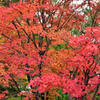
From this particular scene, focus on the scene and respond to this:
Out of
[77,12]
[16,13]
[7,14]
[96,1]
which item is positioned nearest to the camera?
[16,13]

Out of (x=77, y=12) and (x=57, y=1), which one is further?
(x=77, y=12)

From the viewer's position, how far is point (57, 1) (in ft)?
17.1

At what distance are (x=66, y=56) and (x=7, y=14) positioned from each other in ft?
12.1

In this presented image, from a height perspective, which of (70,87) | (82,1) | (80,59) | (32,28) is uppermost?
(82,1)

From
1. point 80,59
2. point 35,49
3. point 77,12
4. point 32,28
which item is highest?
point 77,12

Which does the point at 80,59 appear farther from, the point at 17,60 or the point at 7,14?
the point at 7,14

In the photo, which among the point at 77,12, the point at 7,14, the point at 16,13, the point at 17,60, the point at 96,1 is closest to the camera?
the point at 16,13

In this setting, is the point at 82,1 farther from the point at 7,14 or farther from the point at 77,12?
the point at 7,14

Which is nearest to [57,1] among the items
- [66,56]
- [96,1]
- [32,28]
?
[96,1]

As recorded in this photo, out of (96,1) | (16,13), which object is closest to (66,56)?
(96,1)

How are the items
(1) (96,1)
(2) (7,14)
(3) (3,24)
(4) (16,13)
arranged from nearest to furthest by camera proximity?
(4) (16,13) < (2) (7,14) < (3) (3,24) < (1) (96,1)

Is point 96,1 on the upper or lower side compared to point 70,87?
upper

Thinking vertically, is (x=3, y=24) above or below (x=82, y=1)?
below

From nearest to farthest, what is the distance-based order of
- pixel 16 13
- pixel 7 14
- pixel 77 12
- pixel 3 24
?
pixel 16 13 → pixel 7 14 → pixel 3 24 → pixel 77 12
